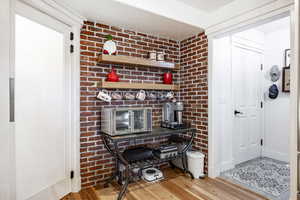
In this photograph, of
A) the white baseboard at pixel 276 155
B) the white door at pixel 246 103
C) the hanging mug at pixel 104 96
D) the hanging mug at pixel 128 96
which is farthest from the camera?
the white baseboard at pixel 276 155

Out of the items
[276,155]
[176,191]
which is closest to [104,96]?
[176,191]

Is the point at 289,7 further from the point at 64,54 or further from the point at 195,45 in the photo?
the point at 64,54

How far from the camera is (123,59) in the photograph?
240cm

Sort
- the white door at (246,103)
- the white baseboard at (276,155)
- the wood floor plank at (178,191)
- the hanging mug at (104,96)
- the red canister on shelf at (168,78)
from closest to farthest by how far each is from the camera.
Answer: the wood floor plank at (178,191) → the hanging mug at (104,96) → the red canister on shelf at (168,78) → the white door at (246,103) → the white baseboard at (276,155)

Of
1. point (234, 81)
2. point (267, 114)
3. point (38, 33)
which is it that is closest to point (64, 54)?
point (38, 33)

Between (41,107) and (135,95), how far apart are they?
4.28 feet

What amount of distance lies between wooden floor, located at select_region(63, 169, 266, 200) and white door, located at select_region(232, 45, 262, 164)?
3.21ft

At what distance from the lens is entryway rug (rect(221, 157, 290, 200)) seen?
7.47 ft

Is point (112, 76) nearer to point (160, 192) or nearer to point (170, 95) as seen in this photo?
point (170, 95)

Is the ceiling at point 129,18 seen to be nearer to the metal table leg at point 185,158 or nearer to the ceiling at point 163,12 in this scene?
the ceiling at point 163,12

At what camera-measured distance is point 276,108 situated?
11.4 feet

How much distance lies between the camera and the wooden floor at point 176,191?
6.98 feet

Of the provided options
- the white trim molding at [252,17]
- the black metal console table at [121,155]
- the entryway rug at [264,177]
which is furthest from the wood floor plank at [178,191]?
the white trim molding at [252,17]

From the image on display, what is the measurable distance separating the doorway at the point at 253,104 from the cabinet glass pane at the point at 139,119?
3.77 feet
